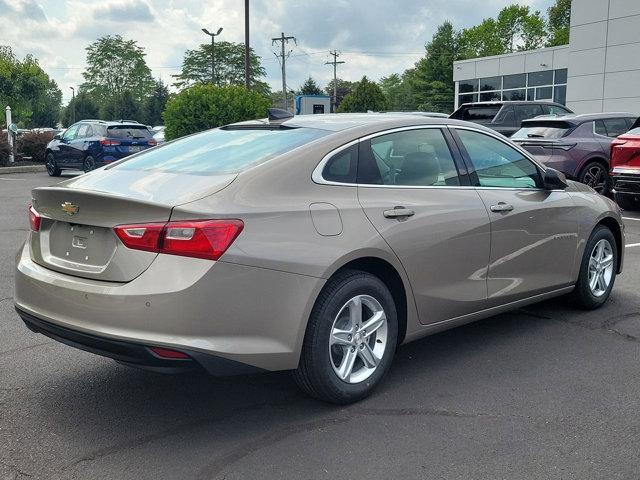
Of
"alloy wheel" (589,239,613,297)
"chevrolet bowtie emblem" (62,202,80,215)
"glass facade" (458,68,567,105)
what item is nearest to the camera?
"chevrolet bowtie emblem" (62,202,80,215)

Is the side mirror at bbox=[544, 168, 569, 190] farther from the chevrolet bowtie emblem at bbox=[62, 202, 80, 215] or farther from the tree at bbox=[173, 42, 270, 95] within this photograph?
the tree at bbox=[173, 42, 270, 95]

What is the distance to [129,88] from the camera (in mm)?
98000

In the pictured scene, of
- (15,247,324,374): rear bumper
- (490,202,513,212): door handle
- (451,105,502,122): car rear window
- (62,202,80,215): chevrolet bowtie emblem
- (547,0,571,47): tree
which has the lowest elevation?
(15,247,324,374): rear bumper

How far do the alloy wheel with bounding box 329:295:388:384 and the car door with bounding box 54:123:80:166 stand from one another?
1763 cm

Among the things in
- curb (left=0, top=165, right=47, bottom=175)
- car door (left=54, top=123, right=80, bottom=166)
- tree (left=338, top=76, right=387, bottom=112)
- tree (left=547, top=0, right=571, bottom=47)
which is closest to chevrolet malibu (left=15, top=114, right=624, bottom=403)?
car door (left=54, top=123, right=80, bottom=166)

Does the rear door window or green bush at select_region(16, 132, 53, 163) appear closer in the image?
the rear door window

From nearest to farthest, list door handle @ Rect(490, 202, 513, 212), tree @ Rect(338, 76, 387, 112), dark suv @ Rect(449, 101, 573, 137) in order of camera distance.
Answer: door handle @ Rect(490, 202, 513, 212)
dark suv @ Rect(449, 101, 573, 137)
tree @ Rect(338, 76, 387, 112)

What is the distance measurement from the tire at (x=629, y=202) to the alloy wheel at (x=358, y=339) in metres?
10.1

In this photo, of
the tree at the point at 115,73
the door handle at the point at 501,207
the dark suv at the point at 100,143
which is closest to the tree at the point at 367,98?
the tree at the point at 115,73

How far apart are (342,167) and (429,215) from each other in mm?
637

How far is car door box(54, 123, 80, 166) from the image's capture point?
792 inches

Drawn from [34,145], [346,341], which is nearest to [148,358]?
[346,341]

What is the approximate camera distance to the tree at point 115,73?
96.8 metres

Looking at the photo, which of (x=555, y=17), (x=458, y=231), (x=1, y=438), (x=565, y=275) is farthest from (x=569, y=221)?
(x=555, y=17)
